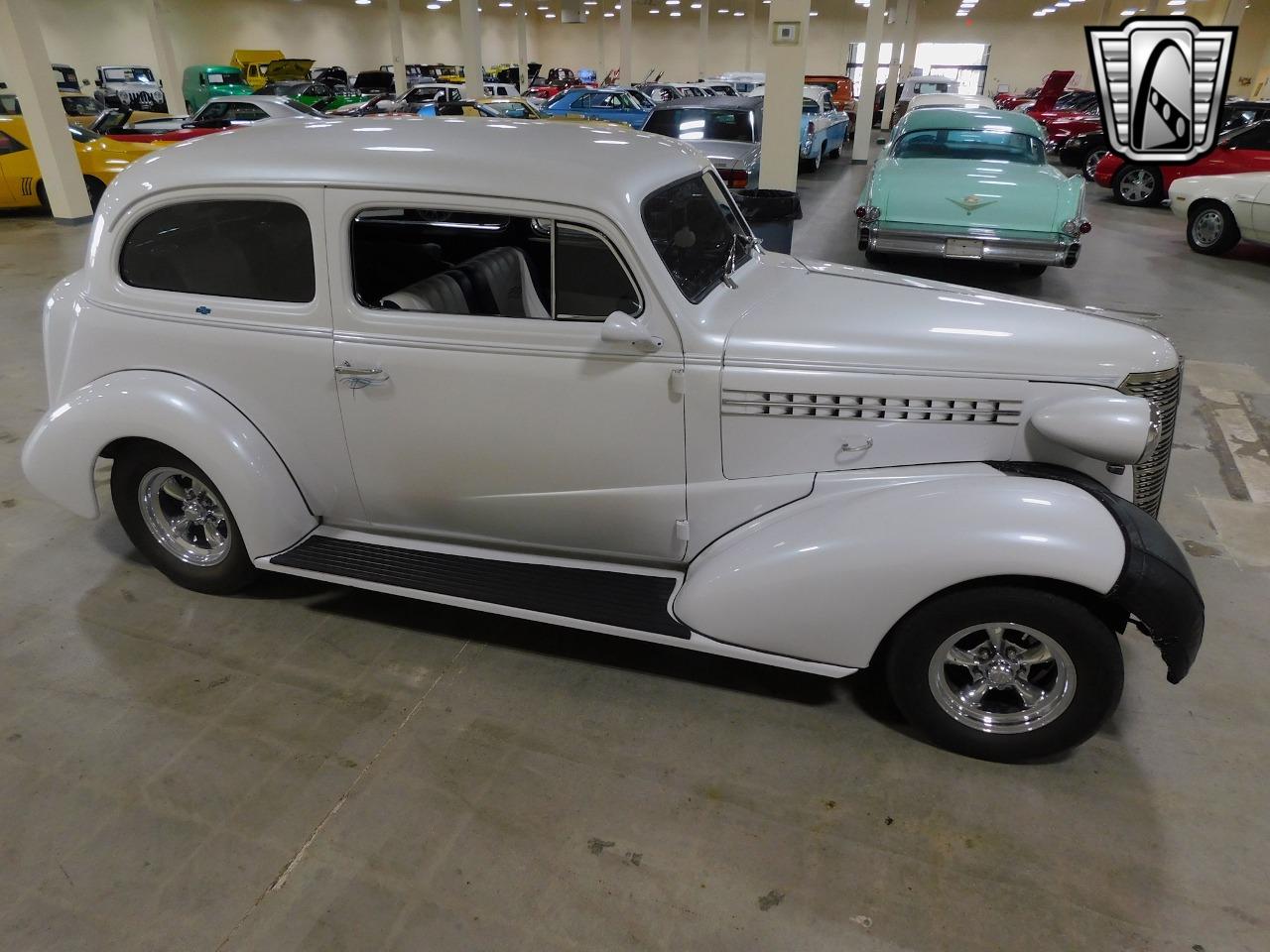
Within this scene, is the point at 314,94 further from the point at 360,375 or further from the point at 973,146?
the point at 360,375

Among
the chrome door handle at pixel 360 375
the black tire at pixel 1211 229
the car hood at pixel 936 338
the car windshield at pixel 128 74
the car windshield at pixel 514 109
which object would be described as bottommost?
the black tire at pixel 1211 229

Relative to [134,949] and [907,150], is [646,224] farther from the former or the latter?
[907,150]

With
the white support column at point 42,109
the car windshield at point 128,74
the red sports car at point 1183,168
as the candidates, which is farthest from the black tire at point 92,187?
the car windshield at point 128,74

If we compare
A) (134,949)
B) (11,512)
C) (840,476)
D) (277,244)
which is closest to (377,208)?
Answer: (277,244)

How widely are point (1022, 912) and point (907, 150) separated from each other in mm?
8843

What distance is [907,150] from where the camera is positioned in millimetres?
9250

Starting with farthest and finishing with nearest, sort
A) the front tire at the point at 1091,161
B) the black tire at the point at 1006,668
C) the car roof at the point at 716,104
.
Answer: the front tire at the point at 1091,161, the car roof at the point at 716,104, the black tire at the point at 1006,668

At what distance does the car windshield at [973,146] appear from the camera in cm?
873

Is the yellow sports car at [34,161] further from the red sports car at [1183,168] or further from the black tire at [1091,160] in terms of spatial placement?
the black tire at [1091,160]

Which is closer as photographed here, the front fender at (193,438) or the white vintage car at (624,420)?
the white vintage car at (624,420)

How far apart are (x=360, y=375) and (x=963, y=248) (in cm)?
630

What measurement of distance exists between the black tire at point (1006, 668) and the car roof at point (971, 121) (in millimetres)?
8212

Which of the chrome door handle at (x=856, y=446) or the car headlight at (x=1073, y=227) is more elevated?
the chrome door handle at (x=856, y=446)

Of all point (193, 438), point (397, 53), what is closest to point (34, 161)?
point (193, 438)
